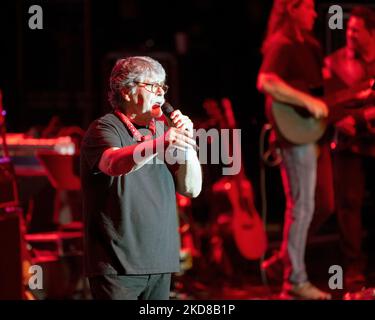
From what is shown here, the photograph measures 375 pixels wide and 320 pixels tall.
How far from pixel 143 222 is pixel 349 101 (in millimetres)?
2893

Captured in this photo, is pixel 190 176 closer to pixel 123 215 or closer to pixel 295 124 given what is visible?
pixel 123 215

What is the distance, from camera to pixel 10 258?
17.4 feet

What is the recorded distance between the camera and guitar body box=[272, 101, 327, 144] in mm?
6098

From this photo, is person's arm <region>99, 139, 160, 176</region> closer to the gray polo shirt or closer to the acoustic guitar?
the gray polo shirt

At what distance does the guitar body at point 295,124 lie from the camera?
20.0ft

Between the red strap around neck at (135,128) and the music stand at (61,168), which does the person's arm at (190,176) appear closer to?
the red strap around neck at (135,128)

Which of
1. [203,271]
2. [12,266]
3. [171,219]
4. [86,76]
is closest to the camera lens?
[171,219]

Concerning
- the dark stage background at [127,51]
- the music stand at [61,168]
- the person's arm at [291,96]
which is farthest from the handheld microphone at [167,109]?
the dark stage background at [127,51]

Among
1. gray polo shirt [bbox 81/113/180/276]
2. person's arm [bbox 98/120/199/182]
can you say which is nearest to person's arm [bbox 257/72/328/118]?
gray polo shirt [bbox 81/113/180/276]

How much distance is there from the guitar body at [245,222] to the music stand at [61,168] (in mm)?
1375

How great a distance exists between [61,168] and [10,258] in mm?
1496

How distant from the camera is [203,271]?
7.43 meters
